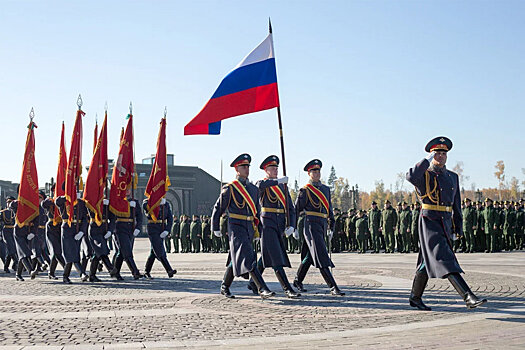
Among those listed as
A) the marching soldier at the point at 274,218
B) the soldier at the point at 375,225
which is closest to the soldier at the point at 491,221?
the soldier at the point at 375,225

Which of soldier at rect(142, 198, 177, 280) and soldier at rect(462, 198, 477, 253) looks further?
soldier at rect(462, 198, 477, 253)

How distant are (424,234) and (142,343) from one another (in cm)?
391

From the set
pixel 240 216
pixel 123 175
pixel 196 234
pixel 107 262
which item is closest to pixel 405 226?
pixel 196 234

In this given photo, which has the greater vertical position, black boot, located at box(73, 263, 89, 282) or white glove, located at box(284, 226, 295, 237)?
white glove, located at box(284, 226, 295, 237)

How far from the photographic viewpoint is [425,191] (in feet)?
27.5

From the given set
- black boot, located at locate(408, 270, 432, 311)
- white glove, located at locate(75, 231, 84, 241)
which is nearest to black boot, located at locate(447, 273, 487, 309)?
black boot, located at locate(408, 270, 432, 311)

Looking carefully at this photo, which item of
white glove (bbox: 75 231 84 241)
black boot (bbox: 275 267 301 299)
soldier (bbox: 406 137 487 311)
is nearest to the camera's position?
soldier (bbox: 406 137 487 311)

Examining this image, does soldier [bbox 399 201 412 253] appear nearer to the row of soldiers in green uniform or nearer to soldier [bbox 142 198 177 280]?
the row of soldiers in green uniform

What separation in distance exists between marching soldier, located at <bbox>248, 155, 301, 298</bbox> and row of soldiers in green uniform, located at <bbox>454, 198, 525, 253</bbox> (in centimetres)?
1391

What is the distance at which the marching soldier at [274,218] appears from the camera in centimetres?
1020

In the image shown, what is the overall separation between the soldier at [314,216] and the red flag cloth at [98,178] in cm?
545

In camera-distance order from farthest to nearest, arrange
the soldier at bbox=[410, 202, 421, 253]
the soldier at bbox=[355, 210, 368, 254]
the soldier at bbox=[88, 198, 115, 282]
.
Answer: the soldier at bbox=[355, 210, 368, 254], the soldier at bbox=[410, 202, 421, 253], the soldier at bbox=[88, 198, 115, 282]

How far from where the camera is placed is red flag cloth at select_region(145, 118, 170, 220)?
1500 centimetres

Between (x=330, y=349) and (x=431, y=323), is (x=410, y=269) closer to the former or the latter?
(x=431, y=323)
